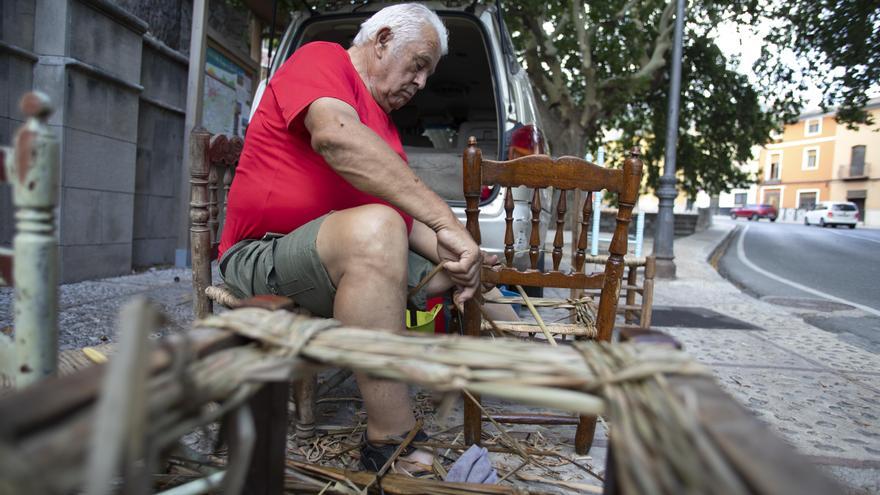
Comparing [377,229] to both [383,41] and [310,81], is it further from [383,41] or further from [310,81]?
Answer: [383,41]

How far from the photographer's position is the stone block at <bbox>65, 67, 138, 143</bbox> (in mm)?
3822

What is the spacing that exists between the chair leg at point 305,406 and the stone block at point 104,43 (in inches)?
132

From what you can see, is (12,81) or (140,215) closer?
(12,81)

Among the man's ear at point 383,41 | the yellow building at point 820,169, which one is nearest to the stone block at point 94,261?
the man's ear at point 383,41

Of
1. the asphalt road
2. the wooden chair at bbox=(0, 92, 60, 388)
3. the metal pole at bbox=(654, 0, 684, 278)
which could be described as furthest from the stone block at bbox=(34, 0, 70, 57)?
the metal pole at bbox=(654, 0, 684, 278)

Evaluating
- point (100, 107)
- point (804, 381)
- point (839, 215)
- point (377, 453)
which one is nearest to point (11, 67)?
point (100, 107)

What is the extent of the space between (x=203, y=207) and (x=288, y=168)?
550 millimetres

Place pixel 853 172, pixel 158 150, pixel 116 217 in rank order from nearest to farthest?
pixel 116 217 → pixel 158 150 → pixel 853 172

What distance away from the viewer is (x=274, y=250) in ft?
5.37

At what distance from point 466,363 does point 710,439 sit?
0.29 meters

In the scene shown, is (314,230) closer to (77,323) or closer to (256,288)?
(256,288)

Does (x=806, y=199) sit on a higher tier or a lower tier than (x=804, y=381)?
higher

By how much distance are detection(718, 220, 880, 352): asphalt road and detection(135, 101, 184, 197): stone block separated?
5.91 m

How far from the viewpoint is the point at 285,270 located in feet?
5.19
